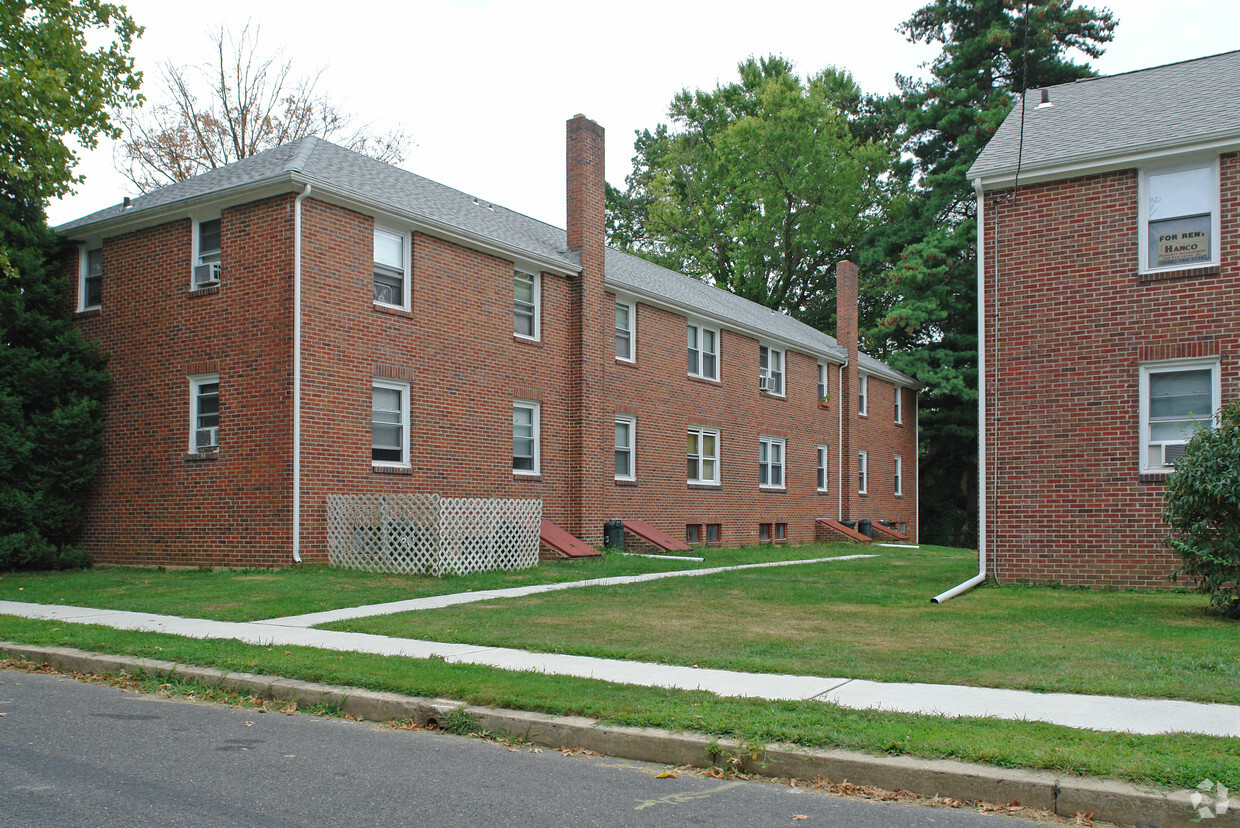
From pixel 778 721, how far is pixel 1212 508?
26.6ft

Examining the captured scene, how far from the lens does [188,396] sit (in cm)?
1781

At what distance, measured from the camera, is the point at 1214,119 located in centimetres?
1545

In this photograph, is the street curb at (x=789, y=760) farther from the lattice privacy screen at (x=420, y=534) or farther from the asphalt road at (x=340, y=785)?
the lattice privacy screen at (x=420, y=534)

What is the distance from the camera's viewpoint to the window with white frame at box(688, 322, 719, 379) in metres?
27.4

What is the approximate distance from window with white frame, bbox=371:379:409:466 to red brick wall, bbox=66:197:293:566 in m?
1.91

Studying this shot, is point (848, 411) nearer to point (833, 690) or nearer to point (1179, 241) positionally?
point (1179, 241)

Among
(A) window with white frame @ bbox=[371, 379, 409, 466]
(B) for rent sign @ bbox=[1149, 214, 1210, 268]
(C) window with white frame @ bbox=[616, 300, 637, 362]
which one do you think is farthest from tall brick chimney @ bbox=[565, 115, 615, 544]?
(B) for rent sign @ bbox=[1149, 214, 1210, 268]

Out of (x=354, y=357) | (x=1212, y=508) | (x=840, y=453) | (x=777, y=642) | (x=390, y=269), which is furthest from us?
(x=840, y=453)

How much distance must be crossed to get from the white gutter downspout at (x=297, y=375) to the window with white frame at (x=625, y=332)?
9.53 meters

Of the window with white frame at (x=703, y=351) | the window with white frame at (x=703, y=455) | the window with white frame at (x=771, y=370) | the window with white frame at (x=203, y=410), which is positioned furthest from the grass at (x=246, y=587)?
the window with white frame at (x=771, y=370)

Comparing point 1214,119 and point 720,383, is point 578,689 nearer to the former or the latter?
point 1214,119

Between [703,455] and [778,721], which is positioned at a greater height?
[703,455]

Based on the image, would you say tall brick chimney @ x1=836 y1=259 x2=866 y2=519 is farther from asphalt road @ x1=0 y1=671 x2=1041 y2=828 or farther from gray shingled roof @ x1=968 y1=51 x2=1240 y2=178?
asphalt road @ x1=0 y1=671 x2=1041 y2=828

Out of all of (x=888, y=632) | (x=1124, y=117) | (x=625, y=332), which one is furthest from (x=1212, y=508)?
(x=625, y=332)
